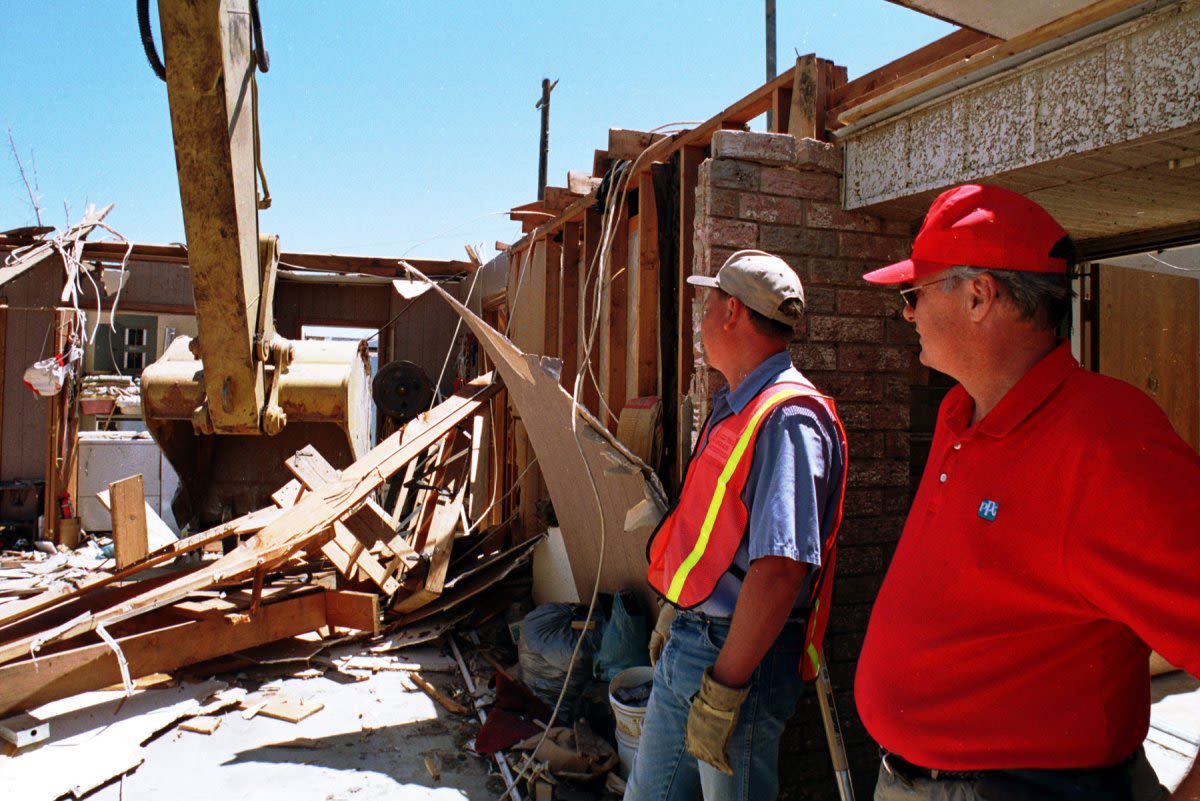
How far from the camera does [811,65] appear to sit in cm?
317

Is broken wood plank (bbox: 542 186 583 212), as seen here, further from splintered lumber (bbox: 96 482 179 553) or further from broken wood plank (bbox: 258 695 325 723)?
broken wood plank (bbox: 258 695 325 723)

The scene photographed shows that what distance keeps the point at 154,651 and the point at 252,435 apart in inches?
121

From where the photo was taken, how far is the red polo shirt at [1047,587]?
1.09 meters

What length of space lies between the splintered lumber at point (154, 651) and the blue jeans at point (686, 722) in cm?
313

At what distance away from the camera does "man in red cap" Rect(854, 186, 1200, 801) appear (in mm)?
1112

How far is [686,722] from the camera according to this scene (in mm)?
1973

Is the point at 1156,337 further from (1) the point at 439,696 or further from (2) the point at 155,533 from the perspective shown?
(2) the point at 155,533

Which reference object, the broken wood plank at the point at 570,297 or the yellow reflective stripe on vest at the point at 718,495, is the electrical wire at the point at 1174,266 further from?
the yellow reflective stripe on vest at the point at 718,495

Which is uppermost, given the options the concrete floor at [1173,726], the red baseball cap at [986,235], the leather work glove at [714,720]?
the red baseball cap at [986,235]

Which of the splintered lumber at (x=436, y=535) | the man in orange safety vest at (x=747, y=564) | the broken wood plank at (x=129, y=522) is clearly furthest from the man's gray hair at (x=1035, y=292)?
the broken wood plank at (x=129, y=522)

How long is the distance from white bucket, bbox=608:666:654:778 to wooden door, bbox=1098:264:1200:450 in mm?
3119

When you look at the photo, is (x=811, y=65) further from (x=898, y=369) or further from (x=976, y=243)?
(x=976, y=243)

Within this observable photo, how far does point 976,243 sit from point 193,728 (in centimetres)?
406

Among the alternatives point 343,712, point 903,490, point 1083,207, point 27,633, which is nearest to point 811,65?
point 1083,207
